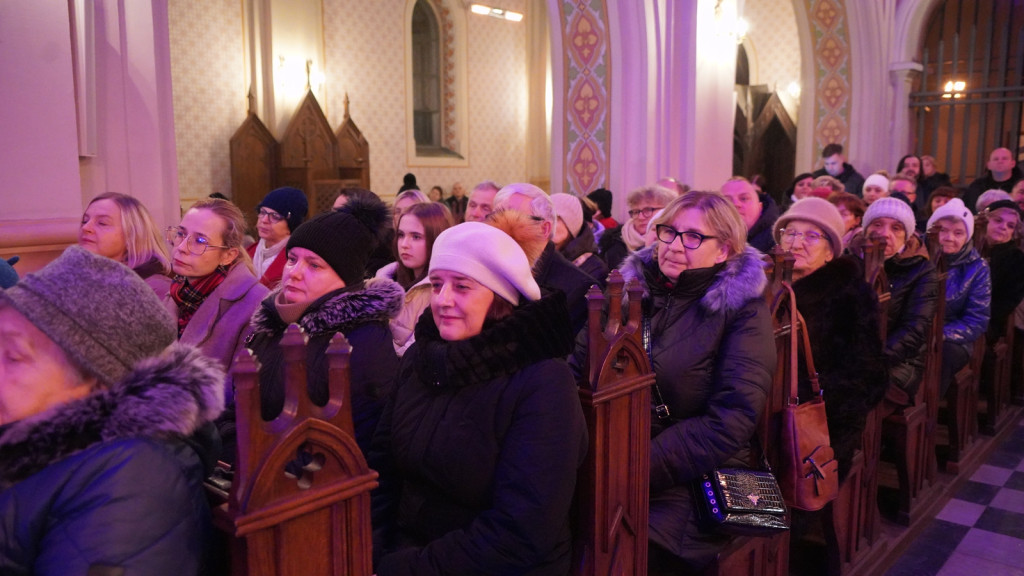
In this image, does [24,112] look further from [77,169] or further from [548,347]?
[548,347]

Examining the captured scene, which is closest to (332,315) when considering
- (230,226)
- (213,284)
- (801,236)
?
(213,284)

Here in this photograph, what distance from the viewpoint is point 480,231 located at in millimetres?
1929

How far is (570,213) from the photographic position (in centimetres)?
423

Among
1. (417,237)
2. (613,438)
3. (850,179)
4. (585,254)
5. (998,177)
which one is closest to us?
(613,438)

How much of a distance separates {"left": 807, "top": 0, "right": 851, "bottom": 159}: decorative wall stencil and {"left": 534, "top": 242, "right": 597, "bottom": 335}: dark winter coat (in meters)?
9.19

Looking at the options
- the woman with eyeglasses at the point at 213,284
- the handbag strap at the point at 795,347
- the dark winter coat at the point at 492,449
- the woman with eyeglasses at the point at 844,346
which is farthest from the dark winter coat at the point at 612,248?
the dark winter coat at the point at 492,449

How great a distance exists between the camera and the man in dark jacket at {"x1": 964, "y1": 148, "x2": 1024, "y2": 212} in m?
8.02

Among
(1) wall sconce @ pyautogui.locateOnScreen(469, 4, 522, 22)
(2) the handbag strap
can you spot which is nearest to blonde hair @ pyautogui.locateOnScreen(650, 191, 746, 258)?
(2) the handbag strap

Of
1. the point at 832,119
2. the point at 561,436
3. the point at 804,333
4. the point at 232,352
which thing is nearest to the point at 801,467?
the point at 804,333

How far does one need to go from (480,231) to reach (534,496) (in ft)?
2.13

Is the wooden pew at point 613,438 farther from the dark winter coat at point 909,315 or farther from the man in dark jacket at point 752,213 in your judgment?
the man in dark jacket at point 752,213

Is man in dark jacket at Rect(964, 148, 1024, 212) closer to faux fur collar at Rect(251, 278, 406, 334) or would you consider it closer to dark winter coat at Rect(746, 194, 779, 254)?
dark winter coat at Rect(746, 194, 779, 254)

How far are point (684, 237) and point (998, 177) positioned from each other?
23.4ft

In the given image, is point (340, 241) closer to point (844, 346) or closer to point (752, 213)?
point (844, 346)
